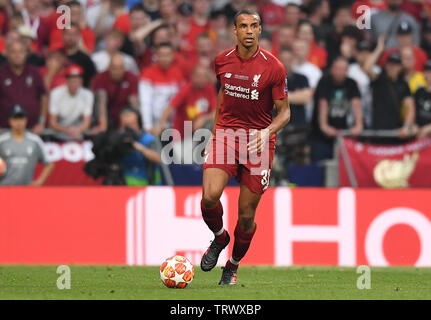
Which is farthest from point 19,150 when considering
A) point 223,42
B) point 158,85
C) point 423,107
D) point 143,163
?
point 423,107

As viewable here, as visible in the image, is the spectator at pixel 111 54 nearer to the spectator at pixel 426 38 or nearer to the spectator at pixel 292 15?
the spectator at pixel 292 15

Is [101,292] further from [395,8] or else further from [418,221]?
[395,8]

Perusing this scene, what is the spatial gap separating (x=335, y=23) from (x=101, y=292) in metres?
10.7

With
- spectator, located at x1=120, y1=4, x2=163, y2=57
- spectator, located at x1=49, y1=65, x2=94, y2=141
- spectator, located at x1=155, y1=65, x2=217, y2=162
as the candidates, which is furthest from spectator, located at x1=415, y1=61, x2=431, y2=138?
spectator, located at x1=49, y1=65, x2=94, y2=141

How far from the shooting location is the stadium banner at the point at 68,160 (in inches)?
629

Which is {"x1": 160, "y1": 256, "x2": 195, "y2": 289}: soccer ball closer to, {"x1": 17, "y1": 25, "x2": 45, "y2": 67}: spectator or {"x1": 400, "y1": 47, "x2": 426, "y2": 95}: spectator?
{"x1": 17, "y1": 25, "x2": 45, "y2": 67}: spectator

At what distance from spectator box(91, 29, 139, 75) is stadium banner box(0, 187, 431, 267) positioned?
3555mm

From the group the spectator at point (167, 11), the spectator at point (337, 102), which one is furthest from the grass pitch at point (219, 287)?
the spectator at point (167, 11)

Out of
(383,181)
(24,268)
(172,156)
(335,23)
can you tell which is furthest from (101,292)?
(335,23)

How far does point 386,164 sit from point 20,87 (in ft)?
21.2

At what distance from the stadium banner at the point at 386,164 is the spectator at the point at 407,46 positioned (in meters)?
2.50

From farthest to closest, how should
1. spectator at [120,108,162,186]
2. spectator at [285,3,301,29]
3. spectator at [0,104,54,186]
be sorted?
A: spectator at [285,3,301,29], spectator at [120,108,162,186], spectator at [0,104,54,186]

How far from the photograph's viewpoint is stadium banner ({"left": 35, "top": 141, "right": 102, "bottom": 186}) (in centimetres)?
1598

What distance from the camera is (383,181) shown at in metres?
16.0
